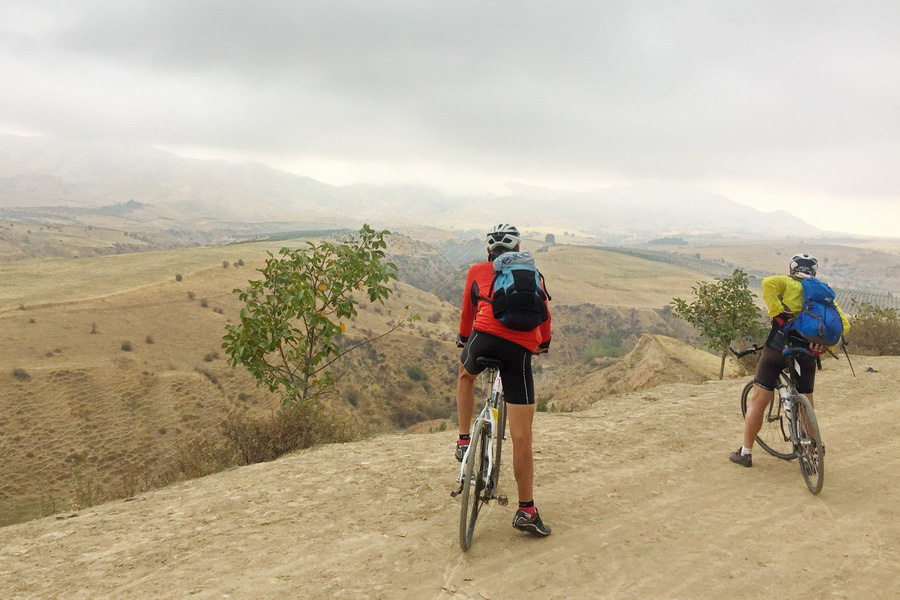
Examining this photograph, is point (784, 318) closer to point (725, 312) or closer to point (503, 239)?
point (503, 239)

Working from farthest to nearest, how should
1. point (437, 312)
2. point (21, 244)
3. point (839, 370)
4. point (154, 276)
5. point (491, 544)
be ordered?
1. point (21, 244)
2. point (437, 312)
3. point (154, 276)
4. point (839, 370)
5. point (491, 544)

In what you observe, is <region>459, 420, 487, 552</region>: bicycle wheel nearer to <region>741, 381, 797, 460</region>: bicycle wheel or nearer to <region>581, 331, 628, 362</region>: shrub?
<region>741, 381, 797, 460</region>: bicycle wheel

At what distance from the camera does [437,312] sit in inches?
2506

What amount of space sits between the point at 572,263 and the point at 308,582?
12645 cm

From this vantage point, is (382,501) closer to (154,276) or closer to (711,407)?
(711,407)

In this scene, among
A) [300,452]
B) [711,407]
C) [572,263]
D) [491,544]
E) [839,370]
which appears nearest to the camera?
[491,544]

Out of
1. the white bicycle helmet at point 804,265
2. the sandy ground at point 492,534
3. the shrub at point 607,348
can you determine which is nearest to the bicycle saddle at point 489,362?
the sandy ground at point 492,534

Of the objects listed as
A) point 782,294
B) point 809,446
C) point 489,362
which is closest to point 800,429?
point 809,446

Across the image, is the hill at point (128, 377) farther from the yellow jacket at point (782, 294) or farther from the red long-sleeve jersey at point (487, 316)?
the yellow jacket at point (782, 294)

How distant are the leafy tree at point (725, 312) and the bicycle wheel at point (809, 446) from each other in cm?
1291

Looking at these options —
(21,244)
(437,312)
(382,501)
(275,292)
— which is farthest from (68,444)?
(21,244)

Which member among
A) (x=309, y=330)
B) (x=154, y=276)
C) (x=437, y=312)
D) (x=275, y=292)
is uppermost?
(x=275, y=292)

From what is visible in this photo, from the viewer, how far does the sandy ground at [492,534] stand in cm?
366

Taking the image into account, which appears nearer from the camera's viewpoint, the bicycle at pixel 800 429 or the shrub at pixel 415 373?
the bicycle at pixel 800 429
